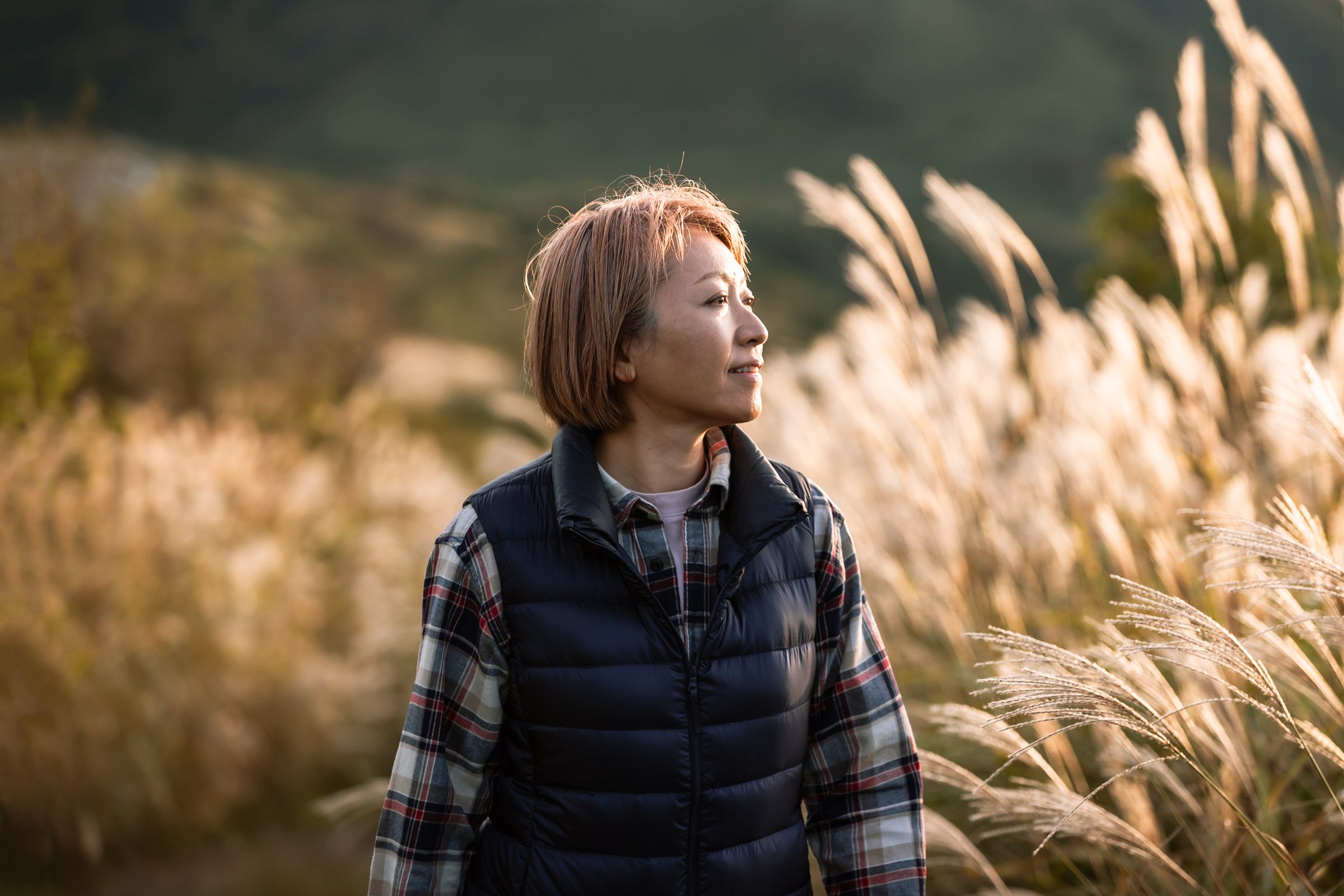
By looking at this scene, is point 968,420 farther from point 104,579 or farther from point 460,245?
point 460,245

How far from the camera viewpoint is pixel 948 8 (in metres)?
31.6

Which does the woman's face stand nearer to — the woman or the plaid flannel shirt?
the woman

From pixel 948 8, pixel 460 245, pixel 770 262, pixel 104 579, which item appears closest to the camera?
pixel 104 579

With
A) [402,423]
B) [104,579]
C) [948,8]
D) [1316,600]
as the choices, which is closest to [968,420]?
[1316,600]

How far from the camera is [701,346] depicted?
1442mm

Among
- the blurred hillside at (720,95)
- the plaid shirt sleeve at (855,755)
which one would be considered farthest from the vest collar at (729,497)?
the blurred hillside at (720,95)

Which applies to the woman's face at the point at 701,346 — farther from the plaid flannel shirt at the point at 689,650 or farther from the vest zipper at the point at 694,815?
the vest zipper at the point at 694,815

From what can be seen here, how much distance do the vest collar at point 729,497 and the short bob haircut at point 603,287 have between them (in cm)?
8

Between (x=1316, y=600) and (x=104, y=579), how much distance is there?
418 cm

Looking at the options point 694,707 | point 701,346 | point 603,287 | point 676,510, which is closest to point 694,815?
point 694,707

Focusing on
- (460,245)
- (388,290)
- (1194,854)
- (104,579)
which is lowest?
(1194,854)

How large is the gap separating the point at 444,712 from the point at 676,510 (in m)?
0.45

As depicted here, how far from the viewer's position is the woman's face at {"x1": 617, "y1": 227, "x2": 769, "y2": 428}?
1.45 metres

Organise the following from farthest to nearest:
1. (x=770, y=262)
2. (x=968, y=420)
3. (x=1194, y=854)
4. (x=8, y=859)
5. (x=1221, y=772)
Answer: (x=770, y=262) → (x=8, y=859) → (x=968, y=420) → (x=1194, y=854) → (x=1221, y=772)
